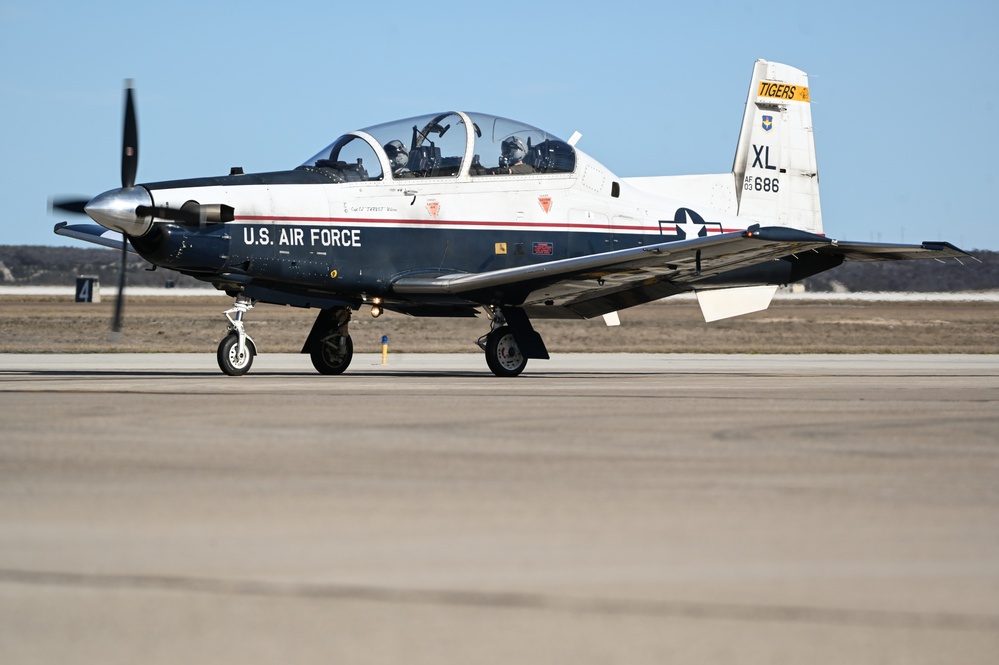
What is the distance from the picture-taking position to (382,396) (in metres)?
12.9

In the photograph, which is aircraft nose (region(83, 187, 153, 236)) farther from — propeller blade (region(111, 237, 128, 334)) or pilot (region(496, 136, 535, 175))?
pilot (region(496, 136, 535, 175))

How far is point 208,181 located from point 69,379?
2.97 metres

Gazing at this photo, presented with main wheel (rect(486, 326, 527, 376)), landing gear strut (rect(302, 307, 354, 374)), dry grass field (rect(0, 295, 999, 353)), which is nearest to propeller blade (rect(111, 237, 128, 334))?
landing gear strut (rect(302, 307, 354, 374))

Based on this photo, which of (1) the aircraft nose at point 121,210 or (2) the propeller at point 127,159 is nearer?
(1) the aircraft nose at point 121,210

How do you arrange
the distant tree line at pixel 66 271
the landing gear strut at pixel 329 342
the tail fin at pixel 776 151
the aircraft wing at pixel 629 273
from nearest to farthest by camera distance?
the aircraft wing at pixel 629 273, the landing gear strut at pixel 329 342, the tail fin at pixel 776 151, the distant tree line at pixel 66 271

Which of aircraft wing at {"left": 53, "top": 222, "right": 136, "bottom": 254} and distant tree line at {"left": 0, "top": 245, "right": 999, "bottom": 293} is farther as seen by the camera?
distant tree line at {"left": 0, "top": 245, "right": 999, "bottom": 293}

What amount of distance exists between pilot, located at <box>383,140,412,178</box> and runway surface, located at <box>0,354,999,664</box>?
676cm

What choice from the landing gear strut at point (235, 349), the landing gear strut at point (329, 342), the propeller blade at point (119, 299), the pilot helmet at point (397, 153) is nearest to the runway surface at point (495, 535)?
the propeller blade at point (119, 299)

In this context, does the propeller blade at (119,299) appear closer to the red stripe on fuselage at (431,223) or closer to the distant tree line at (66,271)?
the red stripe on fuselage at (431,223)

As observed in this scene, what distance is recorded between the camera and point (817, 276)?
3765 inches

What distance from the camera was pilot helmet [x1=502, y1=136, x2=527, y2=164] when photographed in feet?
59.5

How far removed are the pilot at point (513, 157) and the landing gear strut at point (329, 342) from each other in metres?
3.01

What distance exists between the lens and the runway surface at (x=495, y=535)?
12.8 ft

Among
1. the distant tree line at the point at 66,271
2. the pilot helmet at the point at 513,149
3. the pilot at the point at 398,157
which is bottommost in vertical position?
the distant tree line at the point at 66,271
